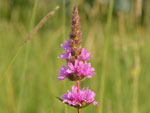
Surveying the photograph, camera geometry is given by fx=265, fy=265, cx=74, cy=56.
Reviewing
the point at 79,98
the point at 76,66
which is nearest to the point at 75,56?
the point at 76,66

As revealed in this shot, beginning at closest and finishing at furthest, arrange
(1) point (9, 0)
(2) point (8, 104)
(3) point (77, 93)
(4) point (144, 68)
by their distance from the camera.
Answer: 1. (3) point (77, 93)
2. (2) point (8, 104)
3. (4) point (144, 68)
4. (1) point (9, 0)

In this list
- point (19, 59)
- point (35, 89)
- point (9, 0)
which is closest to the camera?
point (35, 89)

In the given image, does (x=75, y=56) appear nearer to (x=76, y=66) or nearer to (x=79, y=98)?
(x=76, y=66)

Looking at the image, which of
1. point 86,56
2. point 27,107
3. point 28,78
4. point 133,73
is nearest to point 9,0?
point 28,78

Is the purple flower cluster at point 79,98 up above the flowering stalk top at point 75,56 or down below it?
below

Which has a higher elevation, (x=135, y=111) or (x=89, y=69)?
(x=89, y=69)

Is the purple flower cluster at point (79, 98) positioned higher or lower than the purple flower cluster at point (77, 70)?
lower

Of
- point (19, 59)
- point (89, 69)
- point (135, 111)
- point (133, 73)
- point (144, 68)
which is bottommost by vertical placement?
point (135, 111)

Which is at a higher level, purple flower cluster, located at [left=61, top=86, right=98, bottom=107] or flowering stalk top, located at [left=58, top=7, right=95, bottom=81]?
flowering stalk top, located at [left=58, top=7, right=95, bottom=81]

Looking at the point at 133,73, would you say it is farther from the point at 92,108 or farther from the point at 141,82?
the point at 141,82

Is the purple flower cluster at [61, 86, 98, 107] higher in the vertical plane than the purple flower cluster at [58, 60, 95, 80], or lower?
lower

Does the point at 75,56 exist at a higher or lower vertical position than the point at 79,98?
higher
